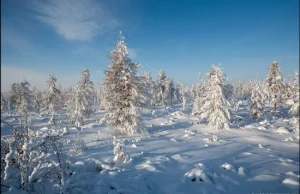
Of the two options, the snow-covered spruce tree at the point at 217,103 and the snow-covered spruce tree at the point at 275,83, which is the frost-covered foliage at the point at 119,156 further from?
the snow-covered spruce tree at the point at 275,83

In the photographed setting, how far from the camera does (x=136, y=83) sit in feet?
68.2

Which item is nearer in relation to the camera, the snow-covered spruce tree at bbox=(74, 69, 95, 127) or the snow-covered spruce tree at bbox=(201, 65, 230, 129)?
the snow-covered spruce tree at bbox=(201, 65, 230, 129)

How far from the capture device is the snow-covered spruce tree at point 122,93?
20.1m

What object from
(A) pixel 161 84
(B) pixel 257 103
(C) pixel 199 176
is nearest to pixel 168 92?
(A) pixel 161 84

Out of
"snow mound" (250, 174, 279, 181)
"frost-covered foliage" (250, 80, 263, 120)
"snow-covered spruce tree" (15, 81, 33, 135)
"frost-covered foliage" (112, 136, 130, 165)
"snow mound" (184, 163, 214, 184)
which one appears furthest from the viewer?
"snow-covered spruce tree" (15, 81, 33, 135)

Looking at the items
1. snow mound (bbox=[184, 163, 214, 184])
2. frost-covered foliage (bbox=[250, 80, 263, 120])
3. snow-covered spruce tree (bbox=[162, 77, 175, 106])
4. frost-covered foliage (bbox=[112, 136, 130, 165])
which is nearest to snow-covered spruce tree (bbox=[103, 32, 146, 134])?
frost-covered foliage (bbox=[112, 136, 130, 165])

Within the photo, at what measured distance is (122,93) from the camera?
20.5m

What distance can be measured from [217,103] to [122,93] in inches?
549

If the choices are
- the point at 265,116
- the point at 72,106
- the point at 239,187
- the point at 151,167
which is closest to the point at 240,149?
the point at 239,187

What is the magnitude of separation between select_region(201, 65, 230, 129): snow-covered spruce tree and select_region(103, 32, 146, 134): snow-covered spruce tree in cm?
1149

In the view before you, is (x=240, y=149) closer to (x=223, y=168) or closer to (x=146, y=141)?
(x=223, y=168)

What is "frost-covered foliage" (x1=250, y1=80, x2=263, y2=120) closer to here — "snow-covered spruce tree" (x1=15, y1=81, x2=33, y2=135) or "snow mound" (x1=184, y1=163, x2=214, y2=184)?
"snow mound" (x1=184, y1=163, x2=214, y2=184)

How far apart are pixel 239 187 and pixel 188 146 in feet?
23.5

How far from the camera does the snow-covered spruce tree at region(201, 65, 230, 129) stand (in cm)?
2614
